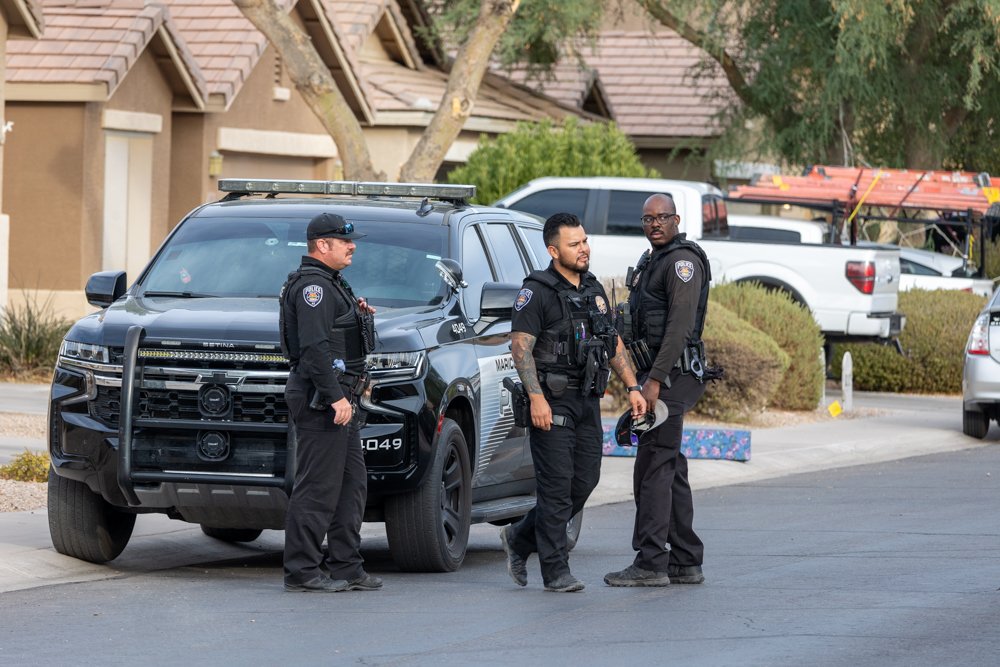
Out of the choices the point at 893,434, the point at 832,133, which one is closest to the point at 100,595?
the point at 893,434

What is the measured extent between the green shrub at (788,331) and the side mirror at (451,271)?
989 cm

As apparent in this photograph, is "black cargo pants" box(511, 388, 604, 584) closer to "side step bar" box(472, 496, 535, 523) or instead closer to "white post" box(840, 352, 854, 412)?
"side step bar" box(472, 496, 535, 523)

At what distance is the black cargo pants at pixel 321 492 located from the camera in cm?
855

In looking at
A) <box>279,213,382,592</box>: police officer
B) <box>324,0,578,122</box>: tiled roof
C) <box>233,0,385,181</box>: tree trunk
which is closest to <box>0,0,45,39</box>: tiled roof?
<box>233,0,385,181</box>: tree trunk

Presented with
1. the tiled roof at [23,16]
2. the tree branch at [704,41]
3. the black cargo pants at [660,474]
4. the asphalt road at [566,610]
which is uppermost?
the tree branch at [704,41]

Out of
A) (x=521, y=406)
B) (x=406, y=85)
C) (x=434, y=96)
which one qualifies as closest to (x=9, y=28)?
(x=434, y=96)

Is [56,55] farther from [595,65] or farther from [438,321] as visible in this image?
[595,65]

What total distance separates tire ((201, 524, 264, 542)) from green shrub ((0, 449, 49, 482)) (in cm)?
190

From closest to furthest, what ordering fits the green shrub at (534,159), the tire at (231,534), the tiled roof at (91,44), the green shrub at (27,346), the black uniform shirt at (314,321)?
1. the black uniform shirt at (314,321)
2. the tire at (231,534)
3. the green shrub at (27,346)
4. the tiled roof at (91,44)
5. the green shrub at (534,159)

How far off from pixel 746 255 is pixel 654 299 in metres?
12.9

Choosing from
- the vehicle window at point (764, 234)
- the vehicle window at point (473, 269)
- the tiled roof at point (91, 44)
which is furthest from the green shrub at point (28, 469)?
the vehicle window at point (764, 234)

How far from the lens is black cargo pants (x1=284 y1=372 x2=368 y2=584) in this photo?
855cm

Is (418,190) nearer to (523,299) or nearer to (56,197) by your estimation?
(523,299)

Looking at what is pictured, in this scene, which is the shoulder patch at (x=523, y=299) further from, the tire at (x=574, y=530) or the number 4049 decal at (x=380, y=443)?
the tire at (x=574, y=530)
